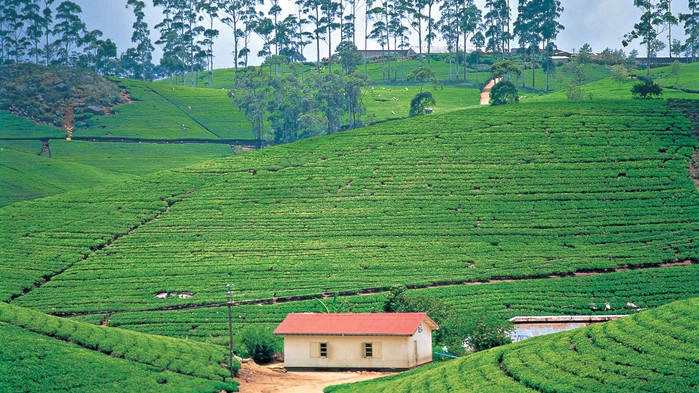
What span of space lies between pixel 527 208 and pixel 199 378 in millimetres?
43941

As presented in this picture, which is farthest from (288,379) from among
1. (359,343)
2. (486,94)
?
(486,94)

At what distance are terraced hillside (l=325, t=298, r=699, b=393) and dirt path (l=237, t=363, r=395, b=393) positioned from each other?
4.20 meters

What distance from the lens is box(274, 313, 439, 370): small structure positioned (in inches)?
1949

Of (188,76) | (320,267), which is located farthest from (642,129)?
(188,76)

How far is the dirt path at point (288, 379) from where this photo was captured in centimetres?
4483

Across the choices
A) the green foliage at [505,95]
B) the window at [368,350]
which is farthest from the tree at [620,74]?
the window at [368,350]

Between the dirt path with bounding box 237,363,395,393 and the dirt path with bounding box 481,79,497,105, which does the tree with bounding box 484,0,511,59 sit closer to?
the dirt path with bounding box 481,79,497,105

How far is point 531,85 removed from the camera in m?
146

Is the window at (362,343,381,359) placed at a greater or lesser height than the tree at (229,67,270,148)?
lesser

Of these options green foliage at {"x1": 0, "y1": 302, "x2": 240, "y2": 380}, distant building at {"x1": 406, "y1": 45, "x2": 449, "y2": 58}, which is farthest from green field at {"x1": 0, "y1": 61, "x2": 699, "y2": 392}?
distant building at {"x1": 406, "y1": 45, "x2": 449, "y2": 58}

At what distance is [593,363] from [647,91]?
7966 cm

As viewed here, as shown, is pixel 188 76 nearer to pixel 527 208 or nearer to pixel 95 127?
pixel 95 127

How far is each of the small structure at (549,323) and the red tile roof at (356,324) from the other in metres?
5.49

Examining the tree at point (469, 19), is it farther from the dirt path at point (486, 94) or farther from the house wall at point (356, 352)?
the house wall at point (356, 352)
